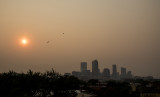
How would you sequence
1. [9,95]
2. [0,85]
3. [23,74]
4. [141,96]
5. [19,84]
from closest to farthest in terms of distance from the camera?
[9,95], [0,85], [19,84], [23,74], [141,96]

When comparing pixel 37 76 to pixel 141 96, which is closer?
pixel 37 76

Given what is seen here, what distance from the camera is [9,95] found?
38.6m

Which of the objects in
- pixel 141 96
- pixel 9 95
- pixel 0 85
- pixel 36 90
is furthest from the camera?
pixel 141 96

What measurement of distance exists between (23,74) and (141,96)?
→ 34416mm

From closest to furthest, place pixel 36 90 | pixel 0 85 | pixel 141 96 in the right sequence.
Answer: pixel 0 85 < pixel 36 90 < pixel 141 96

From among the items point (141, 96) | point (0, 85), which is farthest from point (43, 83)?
point (141, 96)

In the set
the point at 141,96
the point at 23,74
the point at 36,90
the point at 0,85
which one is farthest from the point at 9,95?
the point at 141,96

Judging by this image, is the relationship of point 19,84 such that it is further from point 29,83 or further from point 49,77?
point 49,77

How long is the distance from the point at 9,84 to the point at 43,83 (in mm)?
7283

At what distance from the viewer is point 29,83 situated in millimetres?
48375

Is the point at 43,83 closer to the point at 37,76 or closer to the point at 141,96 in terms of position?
the point at 37,76

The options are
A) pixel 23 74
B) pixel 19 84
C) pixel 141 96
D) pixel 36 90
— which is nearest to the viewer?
pixel 19 84

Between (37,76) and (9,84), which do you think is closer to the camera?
(9,84)

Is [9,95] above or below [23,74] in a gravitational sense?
below
